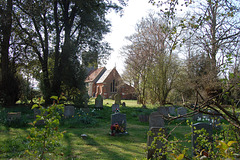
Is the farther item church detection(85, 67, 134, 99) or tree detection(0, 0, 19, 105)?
church detection(85, 67, 134, 99)

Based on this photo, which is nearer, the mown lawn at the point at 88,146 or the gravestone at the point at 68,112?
the mown lawn at the point at 88,146

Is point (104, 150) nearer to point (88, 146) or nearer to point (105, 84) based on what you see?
point (88, 146)

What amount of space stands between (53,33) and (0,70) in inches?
248

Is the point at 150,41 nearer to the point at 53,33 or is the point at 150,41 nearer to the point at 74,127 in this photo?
the point at 53,33

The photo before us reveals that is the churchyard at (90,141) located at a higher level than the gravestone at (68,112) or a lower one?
lower

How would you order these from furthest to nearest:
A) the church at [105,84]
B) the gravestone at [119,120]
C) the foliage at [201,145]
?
the church at [105,84] → the gravestone at [119,120] → the foliage at [201,145]

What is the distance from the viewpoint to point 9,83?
17.3m

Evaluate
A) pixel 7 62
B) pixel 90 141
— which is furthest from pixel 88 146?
pixel 7 62

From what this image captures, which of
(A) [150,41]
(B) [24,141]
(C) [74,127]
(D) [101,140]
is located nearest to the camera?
(B) [24,141]

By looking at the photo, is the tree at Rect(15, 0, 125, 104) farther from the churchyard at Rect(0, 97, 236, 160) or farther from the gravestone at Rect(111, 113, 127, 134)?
the gravestone at Rect(111, 113, 127, 134)

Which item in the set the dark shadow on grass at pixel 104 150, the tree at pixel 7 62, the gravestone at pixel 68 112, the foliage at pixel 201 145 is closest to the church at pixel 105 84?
the tree at pixel 7 62

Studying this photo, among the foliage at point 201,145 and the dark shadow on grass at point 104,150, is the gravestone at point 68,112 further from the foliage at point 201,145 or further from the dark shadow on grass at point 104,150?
the foliage at point 201,145

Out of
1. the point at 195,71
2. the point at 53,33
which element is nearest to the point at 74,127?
Answer: the point at 53,33

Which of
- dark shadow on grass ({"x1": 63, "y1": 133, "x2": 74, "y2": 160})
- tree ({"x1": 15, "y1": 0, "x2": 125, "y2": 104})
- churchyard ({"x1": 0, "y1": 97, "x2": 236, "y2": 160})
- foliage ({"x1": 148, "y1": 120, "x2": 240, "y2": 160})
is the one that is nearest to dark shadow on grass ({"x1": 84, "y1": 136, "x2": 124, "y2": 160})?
churchyard ({"x1": 0, "y1": 97, "x2": 236, "y2": 160})
